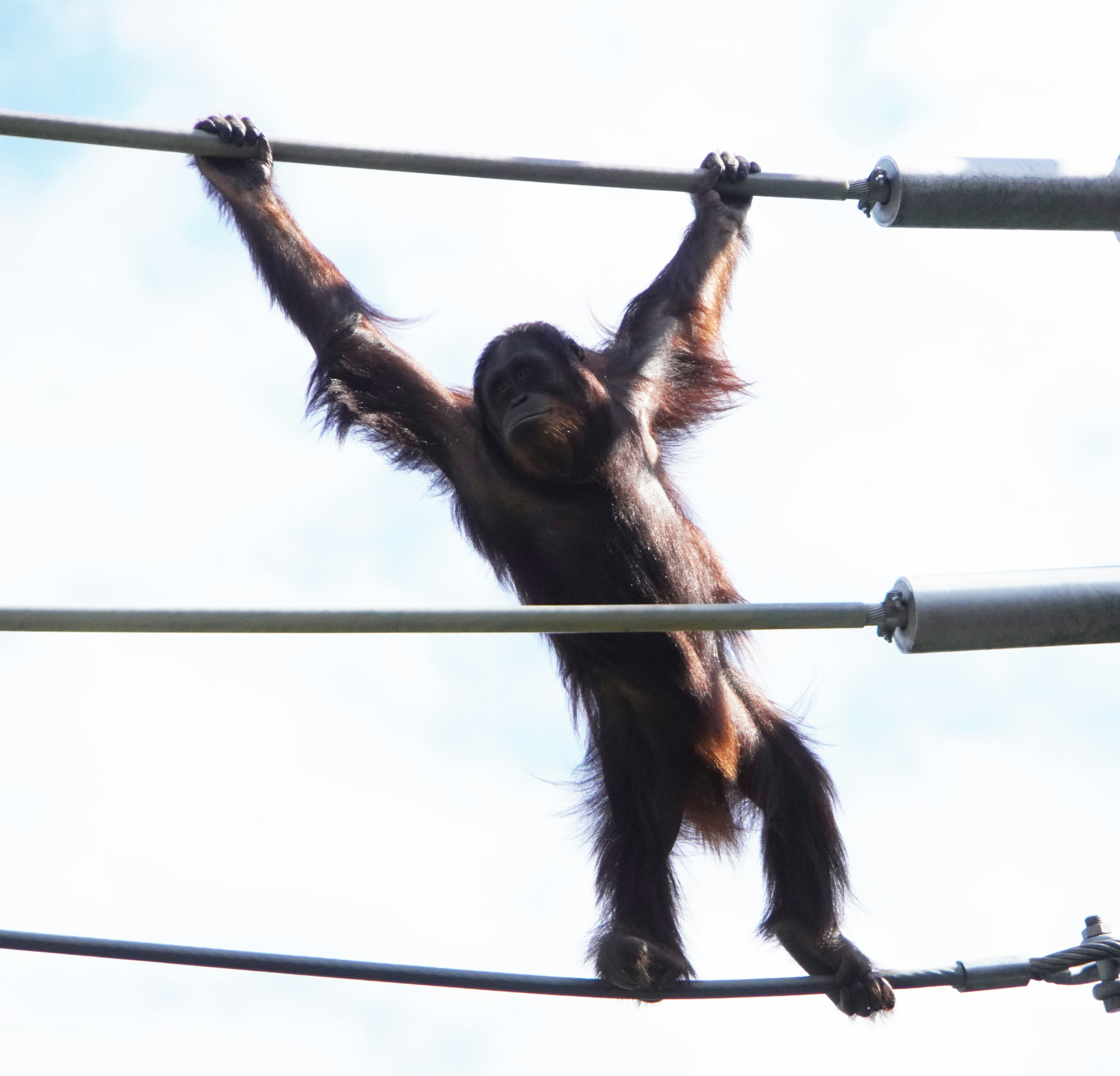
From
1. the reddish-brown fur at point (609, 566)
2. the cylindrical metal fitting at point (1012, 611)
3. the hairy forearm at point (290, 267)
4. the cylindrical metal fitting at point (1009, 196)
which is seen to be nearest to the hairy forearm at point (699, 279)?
the reddish-brown fur at point (609, 566)

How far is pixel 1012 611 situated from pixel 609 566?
8.60 feet

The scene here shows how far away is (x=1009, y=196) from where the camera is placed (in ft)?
14.3

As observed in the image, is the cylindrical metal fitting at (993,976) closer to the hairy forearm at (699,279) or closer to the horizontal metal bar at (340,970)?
the horizontal metal bar at (340,970)

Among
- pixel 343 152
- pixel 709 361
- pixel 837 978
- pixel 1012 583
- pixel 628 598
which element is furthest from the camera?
pixel 709 361

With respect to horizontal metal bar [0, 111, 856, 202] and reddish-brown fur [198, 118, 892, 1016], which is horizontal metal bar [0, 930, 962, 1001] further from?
horizontal metal bar [0, 111, 856, 202]

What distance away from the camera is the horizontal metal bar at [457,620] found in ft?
11.9

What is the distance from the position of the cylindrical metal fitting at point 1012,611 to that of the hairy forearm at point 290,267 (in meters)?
3.42

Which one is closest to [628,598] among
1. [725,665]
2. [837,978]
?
[725,665]

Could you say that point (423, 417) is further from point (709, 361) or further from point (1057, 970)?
point (1057, 970)

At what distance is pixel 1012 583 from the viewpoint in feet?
12.8

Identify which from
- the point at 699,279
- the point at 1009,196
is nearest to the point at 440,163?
the point at 1009,196

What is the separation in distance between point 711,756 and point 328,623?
2988 mm

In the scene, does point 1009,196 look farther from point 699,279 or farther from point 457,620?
point 699,279

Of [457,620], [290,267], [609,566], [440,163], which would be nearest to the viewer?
[457,620]
